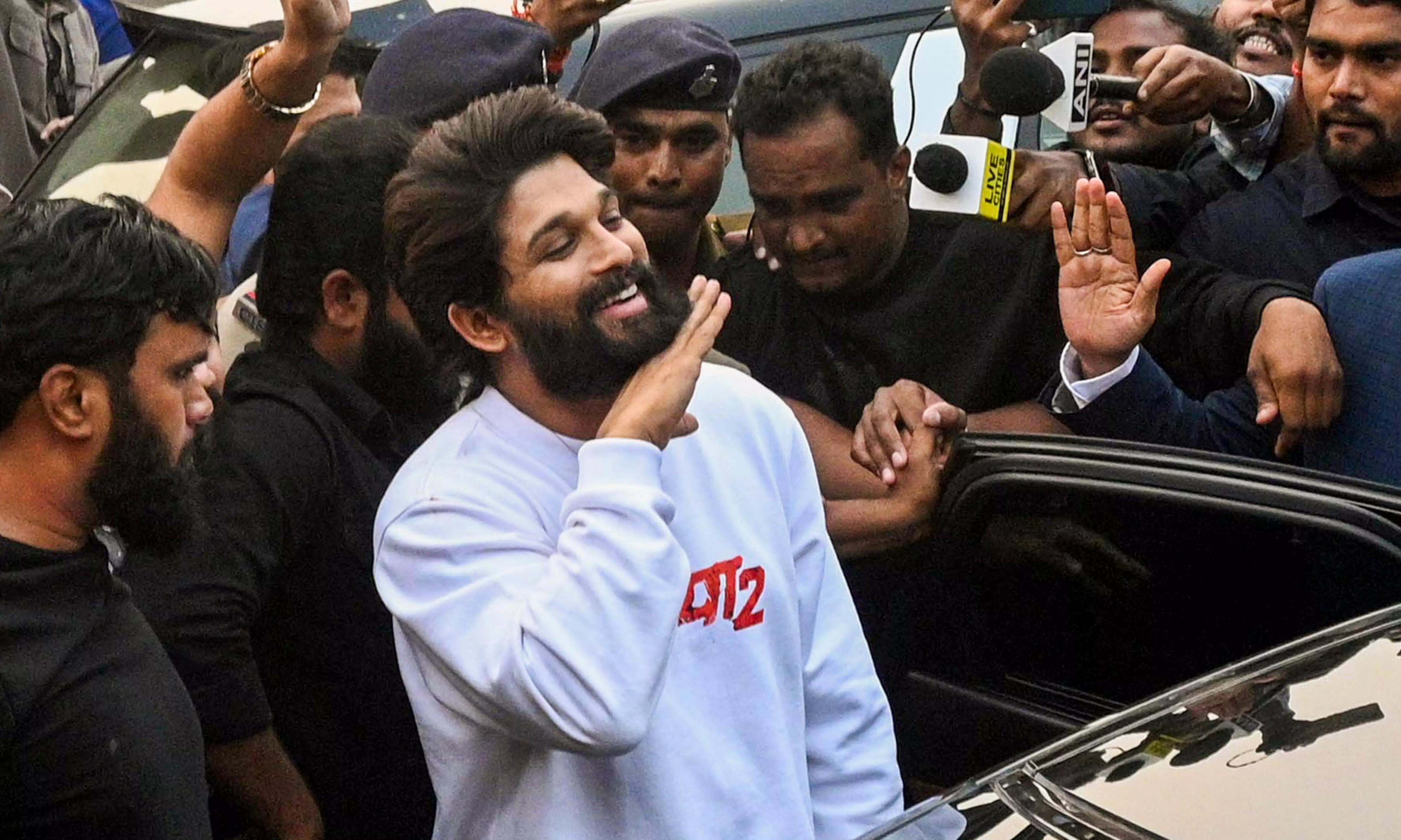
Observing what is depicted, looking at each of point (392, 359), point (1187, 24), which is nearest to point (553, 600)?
point (392, 359)

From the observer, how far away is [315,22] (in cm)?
316

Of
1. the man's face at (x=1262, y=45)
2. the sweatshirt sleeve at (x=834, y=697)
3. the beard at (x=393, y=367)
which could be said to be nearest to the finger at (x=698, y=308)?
the sweatshirt sleeve at (x=834, y=697)

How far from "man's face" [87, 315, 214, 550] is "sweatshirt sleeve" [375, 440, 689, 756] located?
261 millimetres

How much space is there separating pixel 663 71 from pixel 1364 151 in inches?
50.4

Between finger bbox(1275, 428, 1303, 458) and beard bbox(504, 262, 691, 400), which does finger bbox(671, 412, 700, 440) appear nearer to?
beard bbox(504, 262, 691, 400)

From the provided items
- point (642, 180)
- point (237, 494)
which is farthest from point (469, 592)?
point (642, 180)

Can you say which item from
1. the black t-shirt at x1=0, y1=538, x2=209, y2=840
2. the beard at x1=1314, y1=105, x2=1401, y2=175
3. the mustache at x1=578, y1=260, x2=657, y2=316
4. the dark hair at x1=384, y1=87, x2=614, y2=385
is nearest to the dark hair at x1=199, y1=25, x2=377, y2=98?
the dark hair at x1=384, y1=87, x2=614, y2=385

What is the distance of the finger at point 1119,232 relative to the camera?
3.19m

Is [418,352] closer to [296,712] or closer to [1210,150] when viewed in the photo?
[296,712]

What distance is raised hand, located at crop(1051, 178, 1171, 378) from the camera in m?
3.13

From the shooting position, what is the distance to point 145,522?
229 centimetres

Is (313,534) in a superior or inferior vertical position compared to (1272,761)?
inferior

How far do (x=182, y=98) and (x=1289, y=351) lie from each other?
2.84 metres

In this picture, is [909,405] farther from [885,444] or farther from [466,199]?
[466,199]
